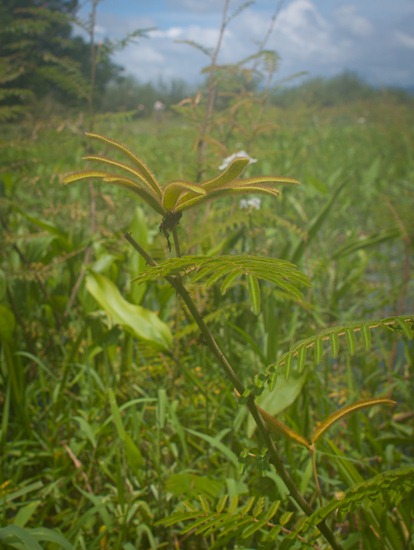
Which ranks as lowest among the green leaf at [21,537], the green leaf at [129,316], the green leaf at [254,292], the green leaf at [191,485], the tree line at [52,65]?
the green leaf at [191,485]

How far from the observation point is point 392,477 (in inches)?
20.9

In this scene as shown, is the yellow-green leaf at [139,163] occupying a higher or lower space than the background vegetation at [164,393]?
higher

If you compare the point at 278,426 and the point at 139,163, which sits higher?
the point at 139,163

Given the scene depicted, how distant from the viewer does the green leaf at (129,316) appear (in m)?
1.28

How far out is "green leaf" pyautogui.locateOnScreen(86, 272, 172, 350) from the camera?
1.28 m

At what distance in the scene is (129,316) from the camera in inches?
51.7

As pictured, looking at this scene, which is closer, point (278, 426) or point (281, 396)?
point (278, 426)

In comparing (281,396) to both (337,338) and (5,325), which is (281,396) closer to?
(337,338)

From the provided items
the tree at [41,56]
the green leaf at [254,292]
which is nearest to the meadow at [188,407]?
the green leaf at [254,292]

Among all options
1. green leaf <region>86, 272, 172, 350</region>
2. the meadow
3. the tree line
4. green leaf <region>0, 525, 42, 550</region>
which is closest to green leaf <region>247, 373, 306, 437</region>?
the meadow

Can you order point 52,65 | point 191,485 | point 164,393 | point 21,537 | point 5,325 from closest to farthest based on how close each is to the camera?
1. point 21,537
2. point 191,485
3. point 164,393
4. point 5,325
5. point 52,65

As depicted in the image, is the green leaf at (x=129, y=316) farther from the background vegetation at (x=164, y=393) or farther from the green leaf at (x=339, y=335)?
the green leaf at (x=339, y=335)

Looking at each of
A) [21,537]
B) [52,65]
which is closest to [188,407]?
[21,537]

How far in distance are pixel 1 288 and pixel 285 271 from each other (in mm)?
1231
